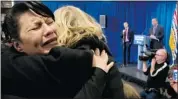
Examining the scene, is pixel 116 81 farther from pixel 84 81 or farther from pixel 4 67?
pixel 4 67

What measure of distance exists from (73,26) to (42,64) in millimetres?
108

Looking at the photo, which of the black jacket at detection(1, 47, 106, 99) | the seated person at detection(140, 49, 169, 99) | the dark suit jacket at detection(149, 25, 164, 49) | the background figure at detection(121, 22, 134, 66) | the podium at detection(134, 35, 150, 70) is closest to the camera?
the black jacket at detection(1, 47, 106, 99)

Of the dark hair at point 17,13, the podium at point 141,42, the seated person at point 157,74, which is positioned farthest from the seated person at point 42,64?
the podium at point 141,42

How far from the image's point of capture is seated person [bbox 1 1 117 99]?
2.03 ft

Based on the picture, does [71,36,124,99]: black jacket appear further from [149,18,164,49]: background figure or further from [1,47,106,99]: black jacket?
[149,18,164,49]: background figure

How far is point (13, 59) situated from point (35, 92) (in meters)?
0.07

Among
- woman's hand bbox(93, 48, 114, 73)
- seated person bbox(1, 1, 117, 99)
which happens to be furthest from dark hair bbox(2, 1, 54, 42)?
woman's hand bbox(93, 48, 114, 73)

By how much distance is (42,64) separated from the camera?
2.02ft

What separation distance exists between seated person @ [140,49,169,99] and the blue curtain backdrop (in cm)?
361

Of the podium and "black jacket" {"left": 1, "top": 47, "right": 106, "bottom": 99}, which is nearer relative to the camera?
"black jacket" {"left": 1, "top": 47, "right": 106, "bottom": 99}

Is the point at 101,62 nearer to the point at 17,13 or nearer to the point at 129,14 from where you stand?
the point at 17,13

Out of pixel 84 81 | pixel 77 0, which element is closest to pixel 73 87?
pixel 84 81

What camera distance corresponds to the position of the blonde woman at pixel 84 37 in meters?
0.65

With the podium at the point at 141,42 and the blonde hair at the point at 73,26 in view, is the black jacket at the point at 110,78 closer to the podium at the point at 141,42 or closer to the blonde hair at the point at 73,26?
the blonde hair at the point at 73,26
